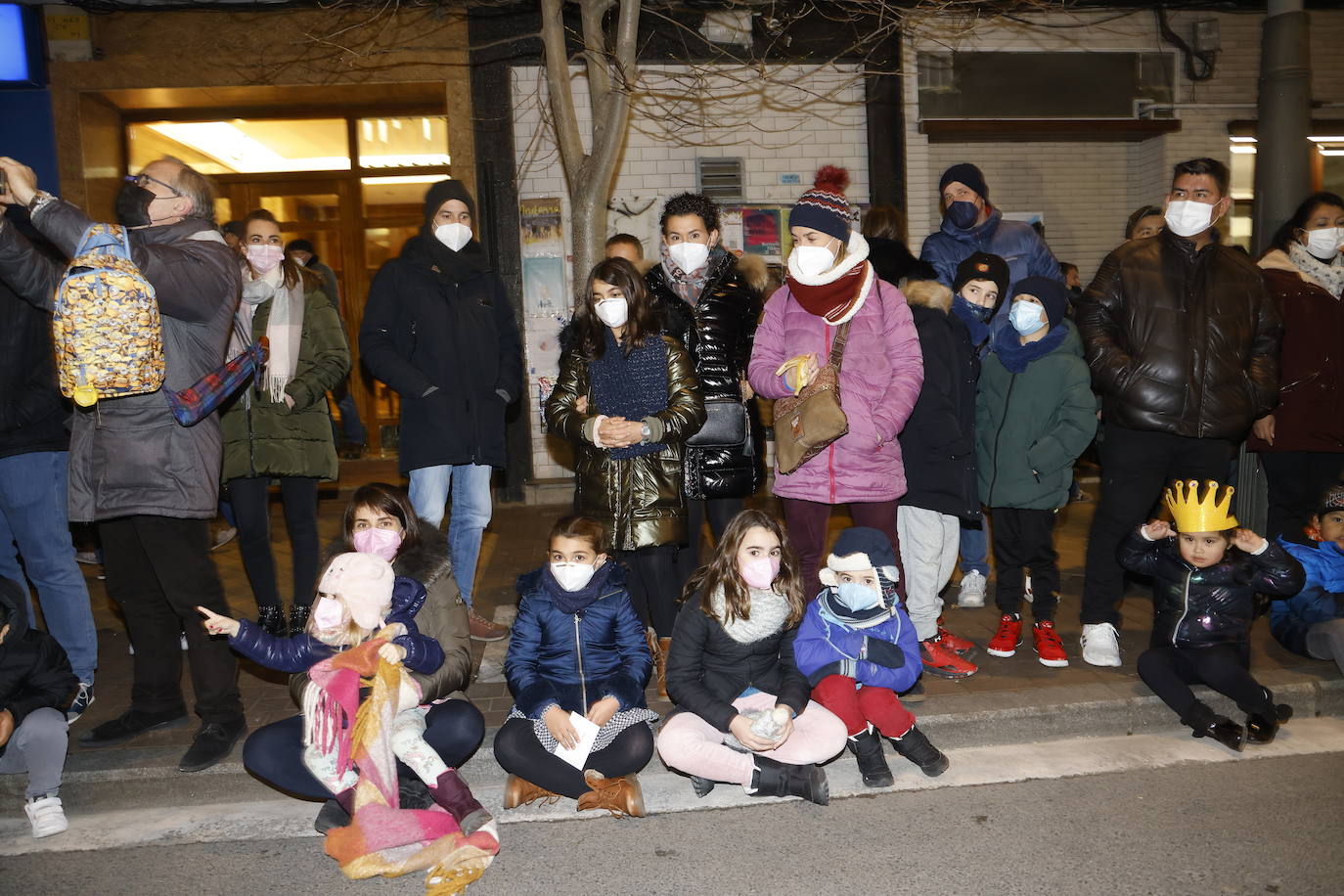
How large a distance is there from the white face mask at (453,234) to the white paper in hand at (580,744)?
264cm

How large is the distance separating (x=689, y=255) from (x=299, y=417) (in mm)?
2115

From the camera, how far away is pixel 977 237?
5.86 m

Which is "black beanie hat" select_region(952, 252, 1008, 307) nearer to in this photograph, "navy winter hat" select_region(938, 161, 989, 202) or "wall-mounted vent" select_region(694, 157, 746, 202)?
"navy winter hat" select_region(938, 161, 989, 202)

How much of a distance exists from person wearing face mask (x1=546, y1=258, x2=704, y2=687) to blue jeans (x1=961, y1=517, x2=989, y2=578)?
222cm

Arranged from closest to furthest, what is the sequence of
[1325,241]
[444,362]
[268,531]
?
[268,531], [444,362], [1325,241]

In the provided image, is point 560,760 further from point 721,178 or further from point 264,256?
point 721,178

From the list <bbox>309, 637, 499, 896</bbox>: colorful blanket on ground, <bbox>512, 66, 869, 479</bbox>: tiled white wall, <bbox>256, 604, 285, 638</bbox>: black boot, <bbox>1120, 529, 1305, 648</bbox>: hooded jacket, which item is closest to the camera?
<bbox>309, 637, 499, 896</bbox>: colorful blanket on ground

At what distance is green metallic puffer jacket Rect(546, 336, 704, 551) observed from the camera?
15.4ft

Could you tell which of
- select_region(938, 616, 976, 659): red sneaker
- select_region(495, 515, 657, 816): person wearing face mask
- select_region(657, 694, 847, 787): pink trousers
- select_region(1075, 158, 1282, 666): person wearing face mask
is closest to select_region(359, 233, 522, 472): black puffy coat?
select_region(495, 515, 657, 816): person wearing face mask

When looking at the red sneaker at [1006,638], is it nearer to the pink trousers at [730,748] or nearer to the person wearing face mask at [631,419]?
the pink trousers at [730,748]

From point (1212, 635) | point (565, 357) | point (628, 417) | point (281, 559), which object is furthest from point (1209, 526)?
point (281, 559)

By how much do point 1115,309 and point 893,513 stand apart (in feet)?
5.20

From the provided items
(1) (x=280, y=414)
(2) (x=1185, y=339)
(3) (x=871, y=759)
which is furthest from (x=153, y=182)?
(2) (x=1185, y=339)

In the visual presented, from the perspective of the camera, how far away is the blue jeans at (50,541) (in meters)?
4.62
